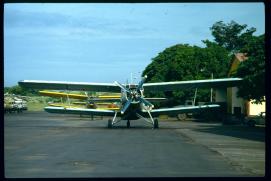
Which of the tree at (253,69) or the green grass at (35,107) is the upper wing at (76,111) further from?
the green grass at (35,107)

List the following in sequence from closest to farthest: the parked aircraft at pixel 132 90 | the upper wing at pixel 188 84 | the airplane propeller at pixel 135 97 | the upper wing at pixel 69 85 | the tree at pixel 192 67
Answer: the airplane propeller at pixel 135 97
the parked aircraft at pixel 132 90
the upper wing at pixel 69 85
the upper wing at pixel 188 84
the tree at pixel 192 67

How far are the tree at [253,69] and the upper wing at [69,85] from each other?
8.90 meters

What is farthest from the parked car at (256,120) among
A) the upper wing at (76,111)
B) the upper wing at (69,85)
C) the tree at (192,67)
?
the tree at (192,67)

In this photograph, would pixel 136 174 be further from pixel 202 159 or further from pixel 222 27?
pixel 222 27

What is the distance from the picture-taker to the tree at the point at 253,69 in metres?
31.4

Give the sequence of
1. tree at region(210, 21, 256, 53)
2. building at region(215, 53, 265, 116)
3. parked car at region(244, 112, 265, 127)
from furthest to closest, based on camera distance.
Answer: tree at region(210, 21, 256, 53), building at region(215, 53, 265, 116), parked car at region(244, 112, 265, 127)

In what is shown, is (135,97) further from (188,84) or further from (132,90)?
(188,84)

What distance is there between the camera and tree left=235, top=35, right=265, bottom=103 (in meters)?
31.4

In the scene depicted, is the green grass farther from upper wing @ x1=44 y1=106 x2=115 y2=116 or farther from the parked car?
the parked car

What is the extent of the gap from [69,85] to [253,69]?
12.7 m

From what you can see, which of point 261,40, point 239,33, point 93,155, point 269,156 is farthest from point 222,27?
point 269,156

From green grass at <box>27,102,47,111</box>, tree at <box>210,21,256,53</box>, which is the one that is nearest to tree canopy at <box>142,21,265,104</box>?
tree at <box>210,21,256,53</box>

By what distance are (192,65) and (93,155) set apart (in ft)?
167

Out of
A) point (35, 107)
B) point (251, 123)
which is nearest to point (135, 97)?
point (251, 123)
